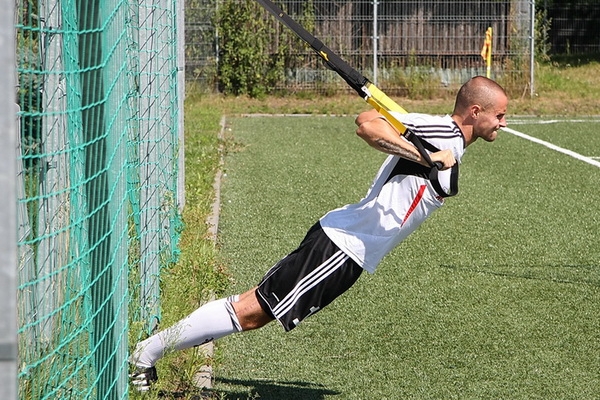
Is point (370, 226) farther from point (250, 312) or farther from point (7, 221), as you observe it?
point (7, 221)

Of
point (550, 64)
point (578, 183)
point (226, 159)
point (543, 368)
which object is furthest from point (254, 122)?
point (543, 368)

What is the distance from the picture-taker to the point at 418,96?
24.3 meters

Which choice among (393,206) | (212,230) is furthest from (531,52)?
(393,206)

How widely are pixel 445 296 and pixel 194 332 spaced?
2.94 metres

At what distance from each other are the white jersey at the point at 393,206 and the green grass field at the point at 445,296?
99cm

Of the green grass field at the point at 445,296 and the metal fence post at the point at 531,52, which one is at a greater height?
the metal fence post at the point at 531,52

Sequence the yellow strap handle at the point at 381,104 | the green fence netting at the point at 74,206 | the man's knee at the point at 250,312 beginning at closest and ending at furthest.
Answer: the green fence netting at the point at 74,206
the yellow strap handle at the point at 381,104
the man's knee at the point at 250,312

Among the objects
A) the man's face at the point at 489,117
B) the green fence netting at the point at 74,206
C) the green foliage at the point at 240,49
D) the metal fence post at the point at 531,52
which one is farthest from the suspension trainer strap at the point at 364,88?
the metal fence post at the point at 531,52

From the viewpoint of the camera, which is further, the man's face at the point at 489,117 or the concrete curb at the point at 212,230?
the concrete curb at the point at 212,230

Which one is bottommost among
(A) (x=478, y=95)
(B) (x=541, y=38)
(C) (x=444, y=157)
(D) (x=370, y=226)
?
(D) (x=370, y=226)

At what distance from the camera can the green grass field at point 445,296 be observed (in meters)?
5.71

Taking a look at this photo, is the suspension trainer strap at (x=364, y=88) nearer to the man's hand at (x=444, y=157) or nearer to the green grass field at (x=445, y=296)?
the man's hand at (x=444, y=157)

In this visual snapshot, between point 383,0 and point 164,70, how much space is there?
726 inches

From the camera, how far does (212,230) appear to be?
9.73 m
